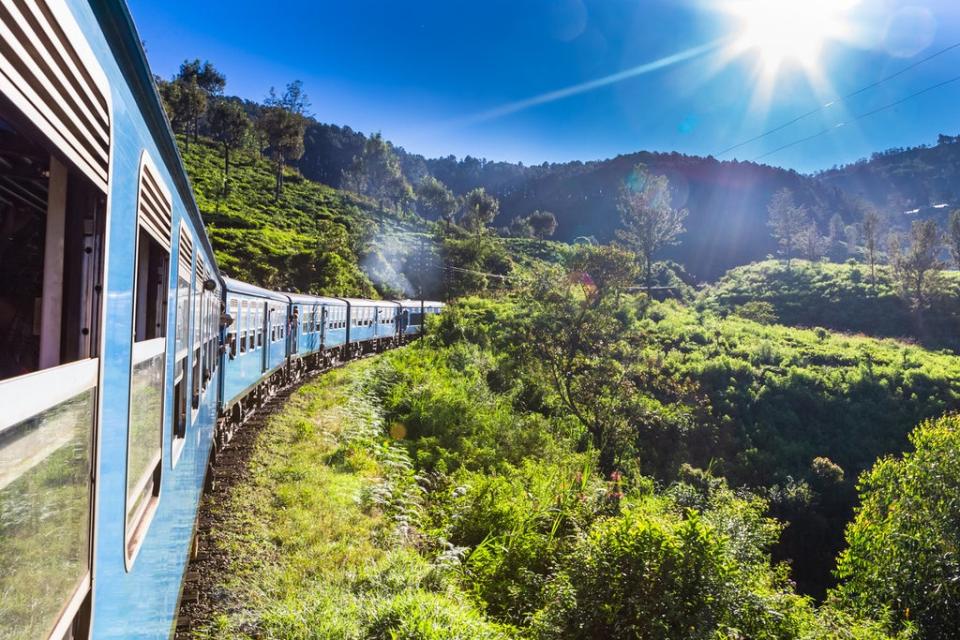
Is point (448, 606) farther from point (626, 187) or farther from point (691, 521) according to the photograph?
point (626, 187)

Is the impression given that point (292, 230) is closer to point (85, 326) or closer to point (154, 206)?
point (154, 206)

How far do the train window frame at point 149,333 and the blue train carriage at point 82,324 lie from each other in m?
0.01

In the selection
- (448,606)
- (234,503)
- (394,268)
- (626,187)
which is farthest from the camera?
(394,268)

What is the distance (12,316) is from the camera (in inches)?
85.7

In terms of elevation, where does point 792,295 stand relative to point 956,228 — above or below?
below

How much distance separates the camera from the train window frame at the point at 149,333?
78.0 inches

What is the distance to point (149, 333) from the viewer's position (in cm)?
260

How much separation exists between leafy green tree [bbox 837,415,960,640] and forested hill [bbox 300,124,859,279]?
80.6m

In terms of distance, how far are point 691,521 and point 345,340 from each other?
52.0 ft

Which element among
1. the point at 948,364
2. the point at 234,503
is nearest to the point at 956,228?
the point at 948,364

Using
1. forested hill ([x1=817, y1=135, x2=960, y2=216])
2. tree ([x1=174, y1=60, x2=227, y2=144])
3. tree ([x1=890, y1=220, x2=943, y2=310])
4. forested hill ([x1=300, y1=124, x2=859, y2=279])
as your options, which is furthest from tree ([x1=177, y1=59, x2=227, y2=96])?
forested hill ([x1=817, y1=135, x2=960, y2=216])

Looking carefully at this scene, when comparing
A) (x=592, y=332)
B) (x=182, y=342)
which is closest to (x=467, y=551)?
(x=182, y=342)

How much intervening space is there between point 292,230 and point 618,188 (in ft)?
220

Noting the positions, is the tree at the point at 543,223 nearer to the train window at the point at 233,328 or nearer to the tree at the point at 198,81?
the tree at the point at 198,81
